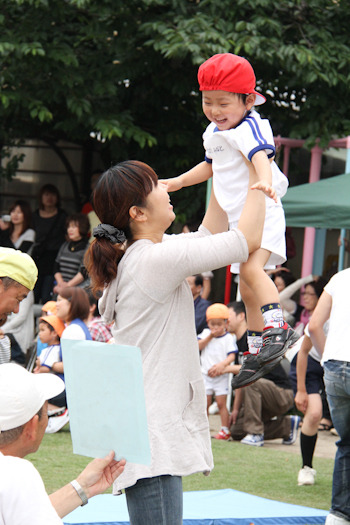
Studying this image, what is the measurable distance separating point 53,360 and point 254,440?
2.07m

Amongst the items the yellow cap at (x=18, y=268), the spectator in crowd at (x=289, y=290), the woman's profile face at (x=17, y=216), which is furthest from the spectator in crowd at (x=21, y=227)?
the yellow cap at (x=18, y=268)

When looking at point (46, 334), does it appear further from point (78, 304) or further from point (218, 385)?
point (218, 385)

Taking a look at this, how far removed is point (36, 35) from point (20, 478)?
25.5 ft

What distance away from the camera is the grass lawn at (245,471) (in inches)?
256

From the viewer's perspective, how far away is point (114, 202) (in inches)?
108

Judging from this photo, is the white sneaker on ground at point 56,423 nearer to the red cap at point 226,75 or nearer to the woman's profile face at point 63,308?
the woman's profile face at point 63,308

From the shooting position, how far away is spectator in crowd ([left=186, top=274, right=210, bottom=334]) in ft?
30.5

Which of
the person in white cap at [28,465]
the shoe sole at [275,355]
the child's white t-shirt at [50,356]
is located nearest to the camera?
the person in white cap at [28,465]

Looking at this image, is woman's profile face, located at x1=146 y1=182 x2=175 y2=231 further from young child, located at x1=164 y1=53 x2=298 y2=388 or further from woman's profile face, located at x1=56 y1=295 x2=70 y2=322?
woman's profile face, located at x1=56 y1=295 x2=70 y2=322

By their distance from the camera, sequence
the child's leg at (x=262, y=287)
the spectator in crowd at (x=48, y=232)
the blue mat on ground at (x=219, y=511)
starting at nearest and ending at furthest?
the child's leg at (x=262, y=287) < the blue mat on ground at (x=219, y=511) < the spectator in crowd at (x=48, y=232)

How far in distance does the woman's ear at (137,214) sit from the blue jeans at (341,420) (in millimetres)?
2656

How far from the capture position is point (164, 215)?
2.77 meters

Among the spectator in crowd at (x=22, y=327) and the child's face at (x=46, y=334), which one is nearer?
the child's face at (x=46, y=334)

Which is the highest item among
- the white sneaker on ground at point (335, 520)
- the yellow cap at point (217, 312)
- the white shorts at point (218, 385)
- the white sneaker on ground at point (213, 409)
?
the yellow cap at point (217, 312)
